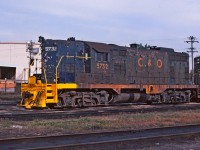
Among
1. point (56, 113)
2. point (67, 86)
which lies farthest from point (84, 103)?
point (56, 113)

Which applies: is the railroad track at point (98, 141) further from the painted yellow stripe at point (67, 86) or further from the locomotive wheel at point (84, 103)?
the locomotive wheel at point (84, 103)

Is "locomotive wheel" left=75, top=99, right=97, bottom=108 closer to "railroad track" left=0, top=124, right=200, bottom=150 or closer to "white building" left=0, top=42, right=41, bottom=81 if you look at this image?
"railroad track" left=0, top=124, right=200, bottom=150

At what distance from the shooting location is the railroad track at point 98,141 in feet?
26.1

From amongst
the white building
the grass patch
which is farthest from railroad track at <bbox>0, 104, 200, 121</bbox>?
the white building

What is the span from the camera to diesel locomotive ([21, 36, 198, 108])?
1875cm

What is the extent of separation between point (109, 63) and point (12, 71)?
48.2m

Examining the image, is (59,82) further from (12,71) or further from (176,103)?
(12,71)

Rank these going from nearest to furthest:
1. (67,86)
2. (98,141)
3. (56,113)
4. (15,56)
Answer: (98,141) < (56,113) < (67,86) < (15,56)

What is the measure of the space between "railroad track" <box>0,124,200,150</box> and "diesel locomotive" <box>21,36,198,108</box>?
8650 mm

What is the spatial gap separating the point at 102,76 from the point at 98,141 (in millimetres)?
11832

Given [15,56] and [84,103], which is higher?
[15,56]

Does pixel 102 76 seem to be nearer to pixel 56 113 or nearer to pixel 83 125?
pixel 56 113

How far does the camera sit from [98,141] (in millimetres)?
8867

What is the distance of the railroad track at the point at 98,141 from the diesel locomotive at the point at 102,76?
28.4ft
